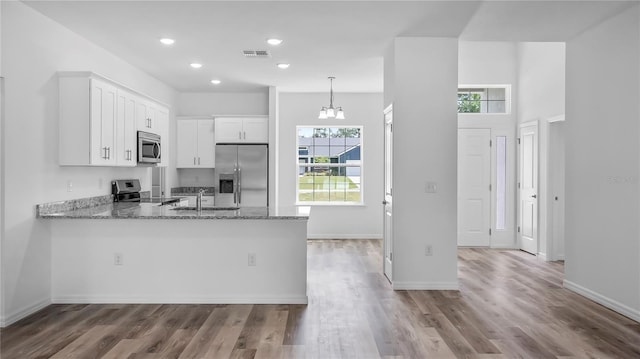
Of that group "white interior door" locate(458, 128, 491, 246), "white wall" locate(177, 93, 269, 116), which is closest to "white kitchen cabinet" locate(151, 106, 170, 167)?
"white wall" locate(177, 93, 269, 116)

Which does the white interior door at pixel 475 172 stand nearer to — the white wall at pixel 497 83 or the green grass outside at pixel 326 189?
the white wall at pixel 497 83

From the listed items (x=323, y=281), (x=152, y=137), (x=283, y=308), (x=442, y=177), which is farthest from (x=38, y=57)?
(x=442, y=177)

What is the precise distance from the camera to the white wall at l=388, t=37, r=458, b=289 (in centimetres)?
473

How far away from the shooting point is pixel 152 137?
18.9 feet

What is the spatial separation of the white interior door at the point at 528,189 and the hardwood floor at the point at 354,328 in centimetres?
197

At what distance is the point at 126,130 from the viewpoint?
507cm

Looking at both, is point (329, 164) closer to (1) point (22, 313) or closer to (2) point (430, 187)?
(2) point (430, 187)

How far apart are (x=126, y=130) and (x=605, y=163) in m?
4.89

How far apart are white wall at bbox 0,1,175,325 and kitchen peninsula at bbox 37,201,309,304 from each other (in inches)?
9.0

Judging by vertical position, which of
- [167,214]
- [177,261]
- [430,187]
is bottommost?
[177,261]

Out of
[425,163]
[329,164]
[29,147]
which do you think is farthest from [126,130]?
[329,164]

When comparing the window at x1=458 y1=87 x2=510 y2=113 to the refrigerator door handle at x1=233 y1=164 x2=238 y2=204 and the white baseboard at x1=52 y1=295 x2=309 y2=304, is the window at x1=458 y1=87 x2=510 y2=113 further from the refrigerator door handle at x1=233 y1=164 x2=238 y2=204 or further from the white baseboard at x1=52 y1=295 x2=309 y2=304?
the white baseboard at x1=52 y1=295 x2=309 y2=304

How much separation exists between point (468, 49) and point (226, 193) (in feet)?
14.8

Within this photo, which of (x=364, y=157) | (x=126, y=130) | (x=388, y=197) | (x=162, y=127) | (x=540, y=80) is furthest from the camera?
(x=364, y=157)
